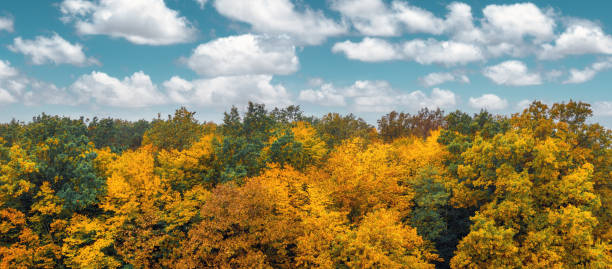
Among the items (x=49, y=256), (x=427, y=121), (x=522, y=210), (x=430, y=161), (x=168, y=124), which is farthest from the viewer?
(x=427, y=121)

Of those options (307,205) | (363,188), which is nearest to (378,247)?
(307,205)

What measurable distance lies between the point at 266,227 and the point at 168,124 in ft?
113

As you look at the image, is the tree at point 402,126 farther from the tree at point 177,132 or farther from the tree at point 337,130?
the tree at point 177,132

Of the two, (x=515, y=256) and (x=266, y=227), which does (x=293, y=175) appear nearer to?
(x=266, y=227)

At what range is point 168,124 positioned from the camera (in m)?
56.2

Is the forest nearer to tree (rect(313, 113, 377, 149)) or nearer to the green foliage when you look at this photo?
tree (rect(313, 113, 377, 149))

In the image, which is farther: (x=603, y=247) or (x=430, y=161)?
(x=430, y=161)

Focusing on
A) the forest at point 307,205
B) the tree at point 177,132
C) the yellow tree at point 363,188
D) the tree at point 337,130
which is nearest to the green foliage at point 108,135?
the tree at point 177,132

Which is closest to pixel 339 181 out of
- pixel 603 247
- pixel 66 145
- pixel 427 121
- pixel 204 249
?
pixel 204 249

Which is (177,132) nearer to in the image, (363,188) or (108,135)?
(363,188)

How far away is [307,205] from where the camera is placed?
31875 mm

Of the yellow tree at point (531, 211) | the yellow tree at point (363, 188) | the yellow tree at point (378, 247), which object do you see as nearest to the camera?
the yellow tree at point (378, 247)

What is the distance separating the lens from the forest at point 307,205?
2736 cm

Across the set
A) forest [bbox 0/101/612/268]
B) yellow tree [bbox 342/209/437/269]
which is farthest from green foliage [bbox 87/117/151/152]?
yellow tree [bbox 342/209/437/269]
